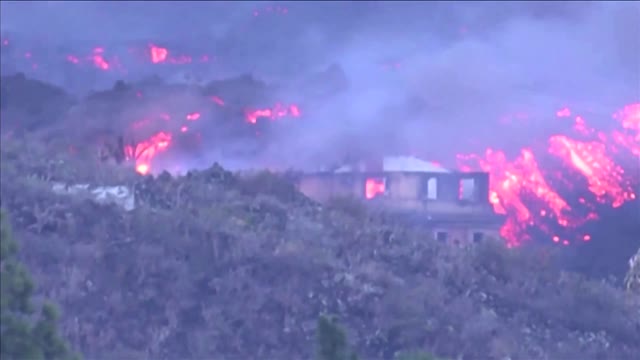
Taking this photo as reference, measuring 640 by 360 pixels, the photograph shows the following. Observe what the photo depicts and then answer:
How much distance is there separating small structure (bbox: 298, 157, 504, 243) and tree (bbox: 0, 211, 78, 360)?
1818 centimetres

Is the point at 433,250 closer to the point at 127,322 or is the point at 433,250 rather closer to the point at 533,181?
the point at 127,322

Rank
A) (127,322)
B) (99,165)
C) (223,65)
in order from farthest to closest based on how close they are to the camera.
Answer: (223,65) < (99,165) < (127,322)

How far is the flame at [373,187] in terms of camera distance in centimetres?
2905

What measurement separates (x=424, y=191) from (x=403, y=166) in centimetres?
182

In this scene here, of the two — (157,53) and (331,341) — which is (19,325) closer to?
(331,341)

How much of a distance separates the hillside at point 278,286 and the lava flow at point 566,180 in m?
5.83

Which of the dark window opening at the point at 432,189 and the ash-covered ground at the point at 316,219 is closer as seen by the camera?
the ash-covered ground at the point at 316,219

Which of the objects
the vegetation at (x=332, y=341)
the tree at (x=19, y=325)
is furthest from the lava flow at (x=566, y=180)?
the tree at (x=19, y=325)

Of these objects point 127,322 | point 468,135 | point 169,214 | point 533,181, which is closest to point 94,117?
point 468,135

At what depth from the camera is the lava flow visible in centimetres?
2558

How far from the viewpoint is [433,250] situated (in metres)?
19.7

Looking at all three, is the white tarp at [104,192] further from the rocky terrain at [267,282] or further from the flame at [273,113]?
the flame at [273,113]

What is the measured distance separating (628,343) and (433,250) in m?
3.58

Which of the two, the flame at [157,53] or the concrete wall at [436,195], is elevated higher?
the flame at [157,53]
